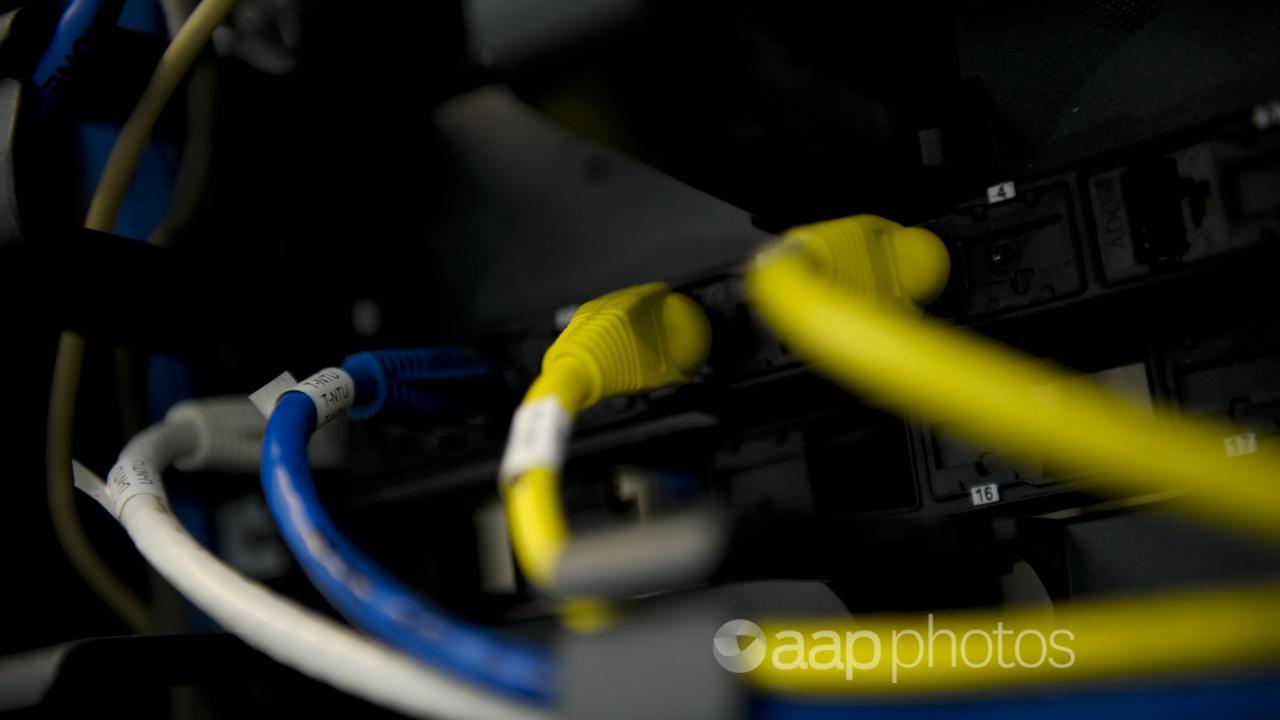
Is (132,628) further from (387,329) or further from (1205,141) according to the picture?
(1205,141)

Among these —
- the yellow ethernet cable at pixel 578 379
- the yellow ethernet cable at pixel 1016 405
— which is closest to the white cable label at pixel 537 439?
the yellow ethernet cable at pixel 578 379

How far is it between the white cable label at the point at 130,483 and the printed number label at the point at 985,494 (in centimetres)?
44

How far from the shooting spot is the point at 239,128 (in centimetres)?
84

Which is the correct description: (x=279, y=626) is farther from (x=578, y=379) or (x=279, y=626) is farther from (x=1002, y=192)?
(x=1002, y=192)

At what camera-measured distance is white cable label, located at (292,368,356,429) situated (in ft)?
1.86

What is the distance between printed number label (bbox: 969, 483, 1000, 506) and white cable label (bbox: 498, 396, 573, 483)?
0.27m

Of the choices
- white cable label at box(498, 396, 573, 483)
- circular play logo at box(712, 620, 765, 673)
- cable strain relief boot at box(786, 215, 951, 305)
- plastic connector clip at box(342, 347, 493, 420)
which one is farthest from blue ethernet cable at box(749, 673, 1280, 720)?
plastic connector clip at box(342, 347, 493, 420)

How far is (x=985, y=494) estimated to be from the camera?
1.90 ft

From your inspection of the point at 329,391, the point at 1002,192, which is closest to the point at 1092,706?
the point at 1002,192

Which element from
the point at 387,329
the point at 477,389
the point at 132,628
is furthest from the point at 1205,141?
→ the point at 132,628

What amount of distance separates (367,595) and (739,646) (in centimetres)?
16

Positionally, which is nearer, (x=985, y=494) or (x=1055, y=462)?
(x=1055, y=462)

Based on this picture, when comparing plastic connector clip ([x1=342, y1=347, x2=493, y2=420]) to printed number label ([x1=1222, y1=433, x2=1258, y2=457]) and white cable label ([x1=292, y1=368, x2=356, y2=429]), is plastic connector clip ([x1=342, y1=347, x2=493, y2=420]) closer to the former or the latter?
white cable label ([x1=292, y1=368, x2=356, y2=429])

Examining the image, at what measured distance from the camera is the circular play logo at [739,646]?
13.3 inches
